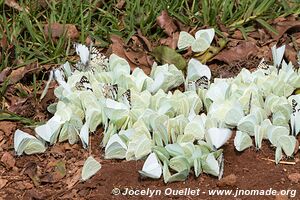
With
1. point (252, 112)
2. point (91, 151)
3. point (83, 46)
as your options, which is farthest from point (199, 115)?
point (83, 46)

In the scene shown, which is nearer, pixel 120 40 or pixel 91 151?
pixel 91 151

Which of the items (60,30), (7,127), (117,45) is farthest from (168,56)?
(7,127)

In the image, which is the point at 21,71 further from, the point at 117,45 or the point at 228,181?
the point at 228,181

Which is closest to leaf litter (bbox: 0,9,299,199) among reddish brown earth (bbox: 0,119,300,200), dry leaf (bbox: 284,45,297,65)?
reddish brown earth (bbox: 0,119,300,200)

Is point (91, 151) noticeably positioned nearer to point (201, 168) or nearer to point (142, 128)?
point (142, 128)

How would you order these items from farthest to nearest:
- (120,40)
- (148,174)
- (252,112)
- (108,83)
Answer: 1. (120,40)
2. (108,83)
3. (252,112)
4. (148,174)

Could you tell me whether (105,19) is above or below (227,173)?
above

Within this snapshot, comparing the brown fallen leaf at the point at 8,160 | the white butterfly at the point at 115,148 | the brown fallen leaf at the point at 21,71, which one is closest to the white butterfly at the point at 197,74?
the white butterfly at the point at 115,148
